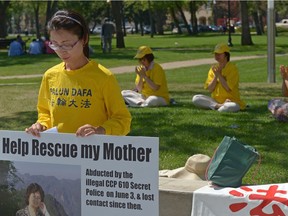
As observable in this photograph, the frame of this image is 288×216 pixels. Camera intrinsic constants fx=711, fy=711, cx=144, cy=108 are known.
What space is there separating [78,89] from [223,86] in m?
7.97

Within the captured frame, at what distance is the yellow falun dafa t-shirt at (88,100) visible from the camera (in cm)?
391

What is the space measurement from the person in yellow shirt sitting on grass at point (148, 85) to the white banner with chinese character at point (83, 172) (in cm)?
790

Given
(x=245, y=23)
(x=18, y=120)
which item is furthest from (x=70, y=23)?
(x=245, y=23)

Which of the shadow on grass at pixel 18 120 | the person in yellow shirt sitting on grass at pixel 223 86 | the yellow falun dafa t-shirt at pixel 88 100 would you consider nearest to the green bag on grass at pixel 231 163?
the yellow falun dafa t-shirt at pixel 88 100

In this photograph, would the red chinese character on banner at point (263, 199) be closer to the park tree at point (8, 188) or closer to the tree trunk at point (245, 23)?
the park tree at point (8, 188)

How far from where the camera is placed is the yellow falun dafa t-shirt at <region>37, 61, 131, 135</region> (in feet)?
12.8

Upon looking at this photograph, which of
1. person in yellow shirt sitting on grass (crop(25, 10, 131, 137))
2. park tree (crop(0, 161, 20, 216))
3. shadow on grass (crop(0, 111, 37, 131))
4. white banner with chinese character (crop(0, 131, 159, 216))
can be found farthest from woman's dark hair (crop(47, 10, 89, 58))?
shadow on grass (crop(0, 111, 37, 131))

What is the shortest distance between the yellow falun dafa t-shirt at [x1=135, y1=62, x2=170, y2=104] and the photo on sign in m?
8.22

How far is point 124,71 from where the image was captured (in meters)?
23.7

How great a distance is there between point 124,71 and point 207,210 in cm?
1904

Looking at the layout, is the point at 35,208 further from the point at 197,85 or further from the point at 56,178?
the point at 197,85

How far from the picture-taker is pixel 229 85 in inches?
458

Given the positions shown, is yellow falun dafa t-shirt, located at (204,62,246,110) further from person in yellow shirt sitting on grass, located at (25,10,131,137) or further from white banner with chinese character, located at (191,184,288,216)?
person in yellow shirt sitting on grass, located at (25,10,131,137)

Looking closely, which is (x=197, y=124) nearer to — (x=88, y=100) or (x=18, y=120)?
(x=18, y=120)
